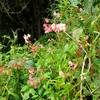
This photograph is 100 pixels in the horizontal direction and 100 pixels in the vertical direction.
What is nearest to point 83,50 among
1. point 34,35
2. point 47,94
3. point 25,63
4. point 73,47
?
point 73,47

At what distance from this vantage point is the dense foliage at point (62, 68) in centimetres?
229

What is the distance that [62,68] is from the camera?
98.3 inches

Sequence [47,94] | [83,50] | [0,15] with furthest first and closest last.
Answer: [0,15]
[47,94]
[83,50]

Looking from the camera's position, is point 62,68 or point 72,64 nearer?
point 72,64

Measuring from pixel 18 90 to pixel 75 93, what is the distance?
0.55m

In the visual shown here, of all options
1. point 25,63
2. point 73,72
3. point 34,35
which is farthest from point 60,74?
point 34,35

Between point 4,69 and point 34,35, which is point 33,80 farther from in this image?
point 34,35

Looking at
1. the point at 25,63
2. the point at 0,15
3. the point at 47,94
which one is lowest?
the point at 47,94

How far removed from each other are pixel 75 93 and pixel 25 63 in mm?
536

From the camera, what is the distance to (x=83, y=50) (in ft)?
7.53

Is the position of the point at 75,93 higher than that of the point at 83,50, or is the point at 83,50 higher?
the point at 83,50

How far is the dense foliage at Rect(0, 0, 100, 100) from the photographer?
2285 millimetres

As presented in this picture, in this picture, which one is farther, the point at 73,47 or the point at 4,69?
the point at 4,69

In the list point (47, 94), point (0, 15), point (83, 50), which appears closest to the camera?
point (83, 50)
